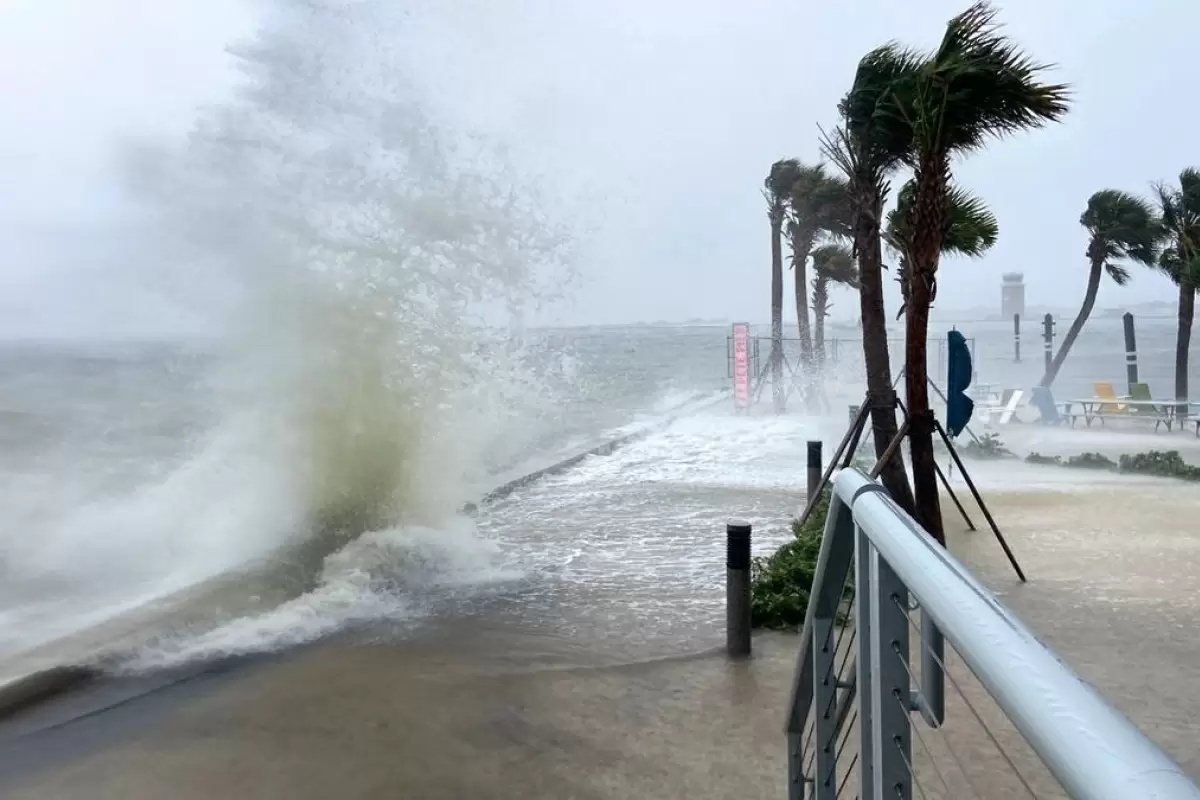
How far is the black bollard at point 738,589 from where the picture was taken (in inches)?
241

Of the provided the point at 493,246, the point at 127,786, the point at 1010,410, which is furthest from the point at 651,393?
the point at 127,786

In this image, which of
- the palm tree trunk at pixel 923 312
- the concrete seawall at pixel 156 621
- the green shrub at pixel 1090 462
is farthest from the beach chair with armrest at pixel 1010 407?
the concrete seawall at pixel 156 621

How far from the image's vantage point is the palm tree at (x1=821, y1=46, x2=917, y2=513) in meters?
9.37

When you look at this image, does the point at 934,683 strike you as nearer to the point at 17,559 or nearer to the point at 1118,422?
the point at 17,559

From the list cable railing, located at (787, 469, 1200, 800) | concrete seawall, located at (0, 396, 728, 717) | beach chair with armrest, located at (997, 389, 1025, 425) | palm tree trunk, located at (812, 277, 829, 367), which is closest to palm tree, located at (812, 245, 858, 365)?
palm tree trunk, located at (812, 277, 829, 367)

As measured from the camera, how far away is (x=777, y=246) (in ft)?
96.9

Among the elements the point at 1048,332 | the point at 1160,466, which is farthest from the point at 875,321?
the point at 1048,332

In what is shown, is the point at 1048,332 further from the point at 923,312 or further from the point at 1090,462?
the point at 923,312

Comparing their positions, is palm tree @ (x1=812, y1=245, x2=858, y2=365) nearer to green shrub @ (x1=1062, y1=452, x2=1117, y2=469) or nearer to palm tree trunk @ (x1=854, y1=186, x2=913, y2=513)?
green shrub @ (x1=1062, y1=452, x2=1117, y2=469)

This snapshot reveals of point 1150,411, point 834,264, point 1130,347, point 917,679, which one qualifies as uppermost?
point 834,264

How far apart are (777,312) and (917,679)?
28.9 m

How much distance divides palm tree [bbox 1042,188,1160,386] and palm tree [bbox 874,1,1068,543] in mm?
19432

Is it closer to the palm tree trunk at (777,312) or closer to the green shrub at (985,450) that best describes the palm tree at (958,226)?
the green shrub at (985,450)

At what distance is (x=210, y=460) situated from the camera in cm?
1148
